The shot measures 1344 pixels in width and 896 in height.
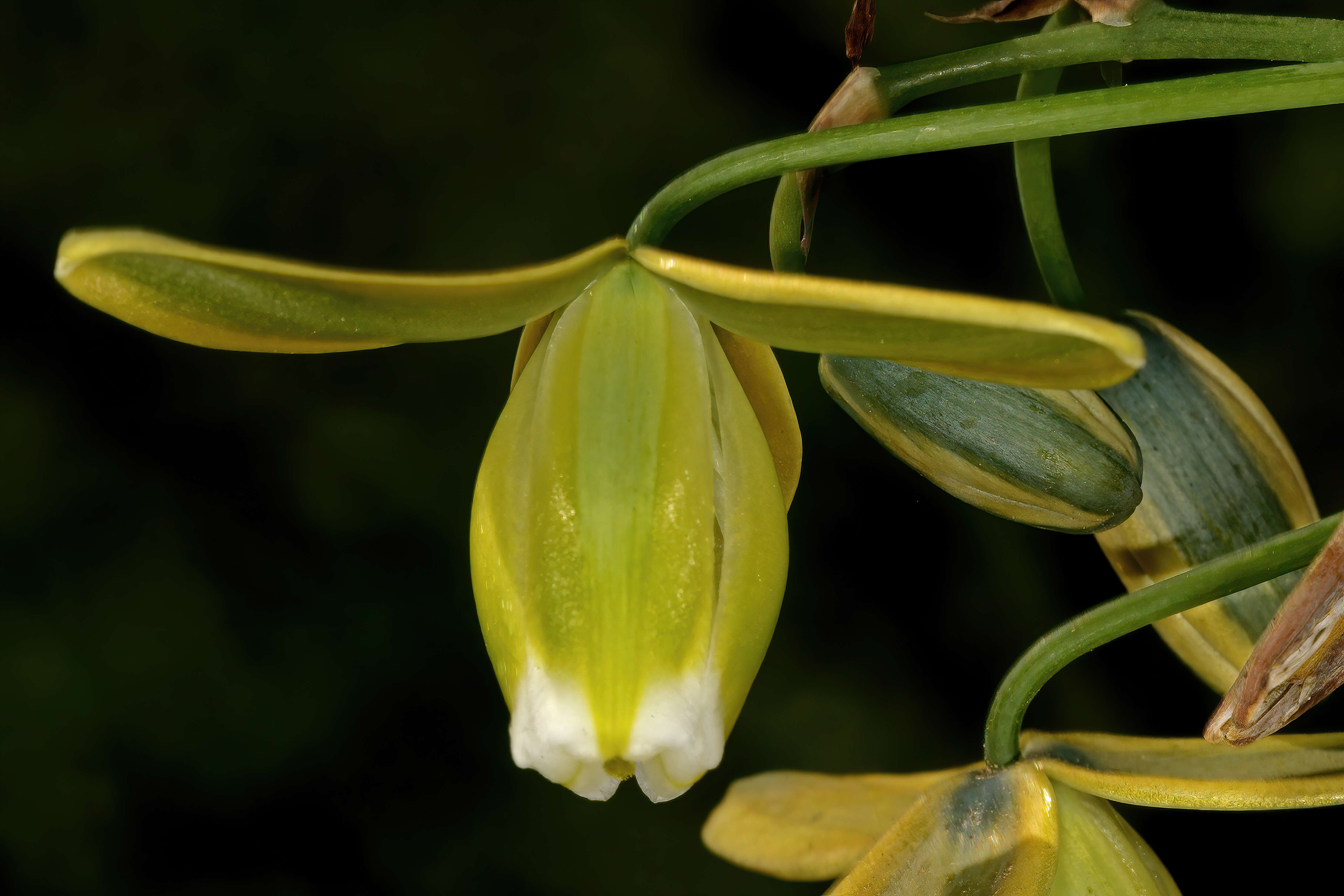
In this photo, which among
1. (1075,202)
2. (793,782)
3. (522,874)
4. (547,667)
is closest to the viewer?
(547,667)

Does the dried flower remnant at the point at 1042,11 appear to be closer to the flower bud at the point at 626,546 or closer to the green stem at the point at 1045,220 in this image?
the green stem at the point at 1045,220

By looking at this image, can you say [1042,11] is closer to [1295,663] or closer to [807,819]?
[1295,663]

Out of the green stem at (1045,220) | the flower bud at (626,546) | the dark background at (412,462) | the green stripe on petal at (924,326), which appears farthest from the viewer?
the dark background at (412,462)

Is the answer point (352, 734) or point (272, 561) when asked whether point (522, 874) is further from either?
point (272, 561)

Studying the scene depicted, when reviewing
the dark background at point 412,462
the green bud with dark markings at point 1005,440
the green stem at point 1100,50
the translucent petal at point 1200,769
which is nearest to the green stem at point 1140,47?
the green stem at point 1100,50

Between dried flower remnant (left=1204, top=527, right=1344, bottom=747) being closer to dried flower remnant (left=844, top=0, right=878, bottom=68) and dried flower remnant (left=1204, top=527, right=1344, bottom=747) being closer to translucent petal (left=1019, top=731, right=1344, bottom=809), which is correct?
translucent petal (left=1019, top=731, right=1344, bottom=809)

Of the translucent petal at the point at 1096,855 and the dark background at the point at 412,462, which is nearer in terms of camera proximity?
the translucent petal at the point at 1096,855

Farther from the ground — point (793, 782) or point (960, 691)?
point (793, 782)

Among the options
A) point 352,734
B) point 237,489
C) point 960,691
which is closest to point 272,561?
point 237,489
